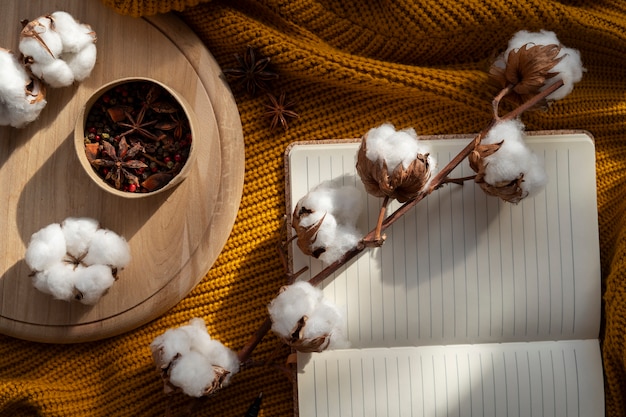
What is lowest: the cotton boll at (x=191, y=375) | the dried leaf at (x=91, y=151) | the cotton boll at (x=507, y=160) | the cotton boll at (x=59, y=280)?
the cotton boll at (x=191, y=375)

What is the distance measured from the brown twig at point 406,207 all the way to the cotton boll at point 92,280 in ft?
0.70

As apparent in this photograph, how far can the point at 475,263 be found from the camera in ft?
3.03

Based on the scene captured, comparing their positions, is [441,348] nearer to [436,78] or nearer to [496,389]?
[496,389]

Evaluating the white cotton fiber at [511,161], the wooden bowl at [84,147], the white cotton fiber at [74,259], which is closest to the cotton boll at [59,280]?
the white cotton fiber at [74,259]

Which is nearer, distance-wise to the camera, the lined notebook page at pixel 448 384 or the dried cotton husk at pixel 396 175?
the dried cotton husk at pixel 396 175

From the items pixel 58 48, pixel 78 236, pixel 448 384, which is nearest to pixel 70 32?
pixel 58 48

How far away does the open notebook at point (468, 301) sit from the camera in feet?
2.98

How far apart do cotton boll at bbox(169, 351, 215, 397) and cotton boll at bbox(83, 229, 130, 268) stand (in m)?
0.16

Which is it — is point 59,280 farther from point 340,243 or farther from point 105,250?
point 340,243

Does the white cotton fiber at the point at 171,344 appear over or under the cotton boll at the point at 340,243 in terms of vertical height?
under

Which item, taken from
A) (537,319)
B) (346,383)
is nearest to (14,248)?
(346,383)

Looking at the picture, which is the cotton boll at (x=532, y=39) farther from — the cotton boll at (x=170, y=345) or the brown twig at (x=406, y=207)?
the cotton boll at (x=170, y=345)

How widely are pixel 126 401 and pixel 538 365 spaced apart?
0.61 meters

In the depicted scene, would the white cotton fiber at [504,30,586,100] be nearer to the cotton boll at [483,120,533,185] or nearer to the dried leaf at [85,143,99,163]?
the cotton boll at [483,120,533,185]
